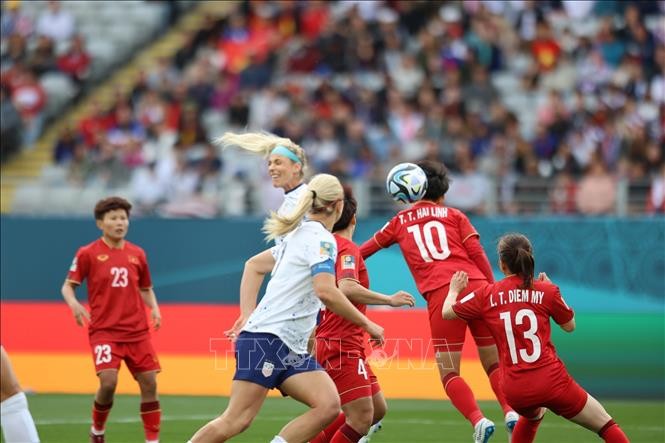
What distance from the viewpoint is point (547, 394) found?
29.0ft

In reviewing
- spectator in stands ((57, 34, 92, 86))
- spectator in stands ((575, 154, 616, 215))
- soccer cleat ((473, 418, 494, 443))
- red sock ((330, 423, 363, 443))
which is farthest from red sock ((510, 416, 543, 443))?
spectator in stands ((57, 34, 92, 86))

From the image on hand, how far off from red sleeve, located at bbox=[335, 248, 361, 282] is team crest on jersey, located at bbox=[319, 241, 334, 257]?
1048 mm

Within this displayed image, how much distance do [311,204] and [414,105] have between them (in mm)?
13046

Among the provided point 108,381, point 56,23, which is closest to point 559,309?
point 108,381

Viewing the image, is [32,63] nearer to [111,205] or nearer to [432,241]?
[111,205]

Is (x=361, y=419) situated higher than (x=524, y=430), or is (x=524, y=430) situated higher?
(x=361, y=419)

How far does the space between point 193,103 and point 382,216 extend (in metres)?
5.75

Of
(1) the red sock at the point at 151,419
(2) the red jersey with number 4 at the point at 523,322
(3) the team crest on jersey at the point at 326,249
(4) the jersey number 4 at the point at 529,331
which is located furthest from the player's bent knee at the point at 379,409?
(1) the red sock at the point at 151,419

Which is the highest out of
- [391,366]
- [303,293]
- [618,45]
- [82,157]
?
[618,45]

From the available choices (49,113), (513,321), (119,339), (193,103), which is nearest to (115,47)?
(49,113)

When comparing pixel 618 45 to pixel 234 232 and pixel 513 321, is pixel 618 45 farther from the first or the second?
pixel 513 321

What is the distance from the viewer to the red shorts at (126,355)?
448 inches

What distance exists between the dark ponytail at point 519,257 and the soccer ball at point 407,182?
1.48m

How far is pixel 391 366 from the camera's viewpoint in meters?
16.1
